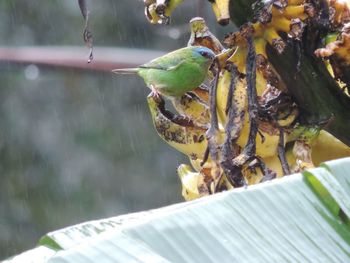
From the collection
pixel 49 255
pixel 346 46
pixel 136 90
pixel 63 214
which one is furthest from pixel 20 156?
pixel 49 255

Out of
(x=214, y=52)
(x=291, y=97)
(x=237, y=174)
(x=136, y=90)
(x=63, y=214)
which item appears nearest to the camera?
(x=237, y=174)

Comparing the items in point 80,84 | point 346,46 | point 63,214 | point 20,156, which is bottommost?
point 63,214

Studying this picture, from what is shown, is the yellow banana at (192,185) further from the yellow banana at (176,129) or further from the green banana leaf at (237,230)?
the green banana leaf at (237,230)

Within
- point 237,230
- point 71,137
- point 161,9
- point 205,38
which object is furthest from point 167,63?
point 71,137

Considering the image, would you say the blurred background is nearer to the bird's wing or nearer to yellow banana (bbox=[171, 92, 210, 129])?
the bird's wing

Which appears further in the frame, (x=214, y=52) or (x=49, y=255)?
(x=214, y=52)

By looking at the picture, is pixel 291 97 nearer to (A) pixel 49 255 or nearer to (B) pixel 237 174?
(B) pixel 237 174

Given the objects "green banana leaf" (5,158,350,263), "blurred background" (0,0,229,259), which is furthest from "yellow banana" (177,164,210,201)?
"blurred background" (0,0,229,259)
